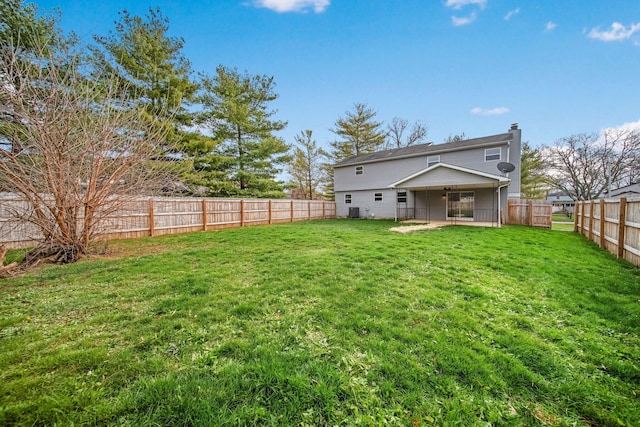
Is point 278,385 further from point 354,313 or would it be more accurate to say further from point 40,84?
point 40,84

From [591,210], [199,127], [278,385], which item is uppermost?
[199,127]

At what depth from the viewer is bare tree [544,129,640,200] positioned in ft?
72.1

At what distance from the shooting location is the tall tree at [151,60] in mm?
11820

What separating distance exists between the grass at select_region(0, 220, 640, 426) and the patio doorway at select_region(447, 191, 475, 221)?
10.2 meters

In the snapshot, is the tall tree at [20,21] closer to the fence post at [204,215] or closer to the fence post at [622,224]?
the fence post at [204,215]

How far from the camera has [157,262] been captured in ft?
17.2

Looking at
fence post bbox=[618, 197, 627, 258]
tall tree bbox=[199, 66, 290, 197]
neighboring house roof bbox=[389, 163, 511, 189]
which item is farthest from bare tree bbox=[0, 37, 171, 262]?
neighboring house roof bbox=[389, 163, 511, 189]

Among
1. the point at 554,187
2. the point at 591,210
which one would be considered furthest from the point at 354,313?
→ the point at 554,187

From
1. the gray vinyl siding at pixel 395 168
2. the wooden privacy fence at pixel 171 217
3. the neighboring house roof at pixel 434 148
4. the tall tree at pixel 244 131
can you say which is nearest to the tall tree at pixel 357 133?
the neighboring house roof at pixel 434 148

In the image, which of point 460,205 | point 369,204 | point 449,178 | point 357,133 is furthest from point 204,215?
point 357,133

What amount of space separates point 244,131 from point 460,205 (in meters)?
15.1

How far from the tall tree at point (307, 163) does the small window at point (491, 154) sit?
14949 mm

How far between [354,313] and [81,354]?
2.68 metres

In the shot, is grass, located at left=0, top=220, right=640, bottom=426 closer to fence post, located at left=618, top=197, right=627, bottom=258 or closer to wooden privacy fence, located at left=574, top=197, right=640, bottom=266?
wooden privacy fence, located at left=574, top=197, right=640, bottom=266
